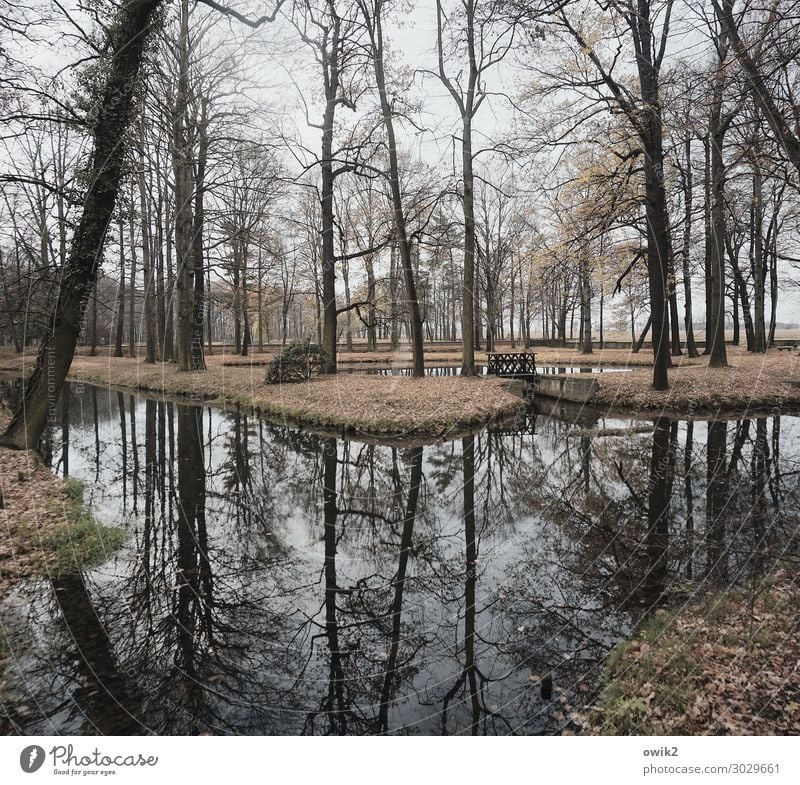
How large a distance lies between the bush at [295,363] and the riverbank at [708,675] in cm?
1409

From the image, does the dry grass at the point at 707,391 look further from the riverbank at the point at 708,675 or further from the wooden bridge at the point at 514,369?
the riverbank at the point at 708,675

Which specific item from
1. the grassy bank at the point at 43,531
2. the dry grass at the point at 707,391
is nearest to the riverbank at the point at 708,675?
the grassy bank at the point at 43,531

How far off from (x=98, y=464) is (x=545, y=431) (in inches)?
425

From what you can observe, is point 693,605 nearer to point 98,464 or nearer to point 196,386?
point 98,464

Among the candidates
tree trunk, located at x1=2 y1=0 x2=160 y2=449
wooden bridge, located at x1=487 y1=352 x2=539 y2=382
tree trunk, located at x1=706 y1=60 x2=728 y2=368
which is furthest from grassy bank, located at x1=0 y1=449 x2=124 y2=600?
wooden bridge, located at x1=487 y1=352 x2=539 y2=382

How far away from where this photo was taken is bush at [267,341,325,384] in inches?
651

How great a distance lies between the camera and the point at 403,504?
6.99m

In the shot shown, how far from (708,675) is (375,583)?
2.90m

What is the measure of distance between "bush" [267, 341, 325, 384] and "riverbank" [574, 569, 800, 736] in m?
14.1

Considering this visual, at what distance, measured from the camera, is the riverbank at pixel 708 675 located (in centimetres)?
265

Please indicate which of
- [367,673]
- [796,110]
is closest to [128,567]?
[367,673]

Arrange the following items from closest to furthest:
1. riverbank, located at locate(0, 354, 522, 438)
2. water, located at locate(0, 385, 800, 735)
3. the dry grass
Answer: water, located at locate(0, 385, 800, 735)
riverbank, located at locate(0, 354, 522, 438)
the dry grass

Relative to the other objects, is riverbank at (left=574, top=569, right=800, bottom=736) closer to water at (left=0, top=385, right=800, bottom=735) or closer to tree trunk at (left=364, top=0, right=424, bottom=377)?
water at (left=0, top=385, right=800, bottom=735)

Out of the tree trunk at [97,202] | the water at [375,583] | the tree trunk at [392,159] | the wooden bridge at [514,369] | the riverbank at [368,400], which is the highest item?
the tree trunk at [392,159]
